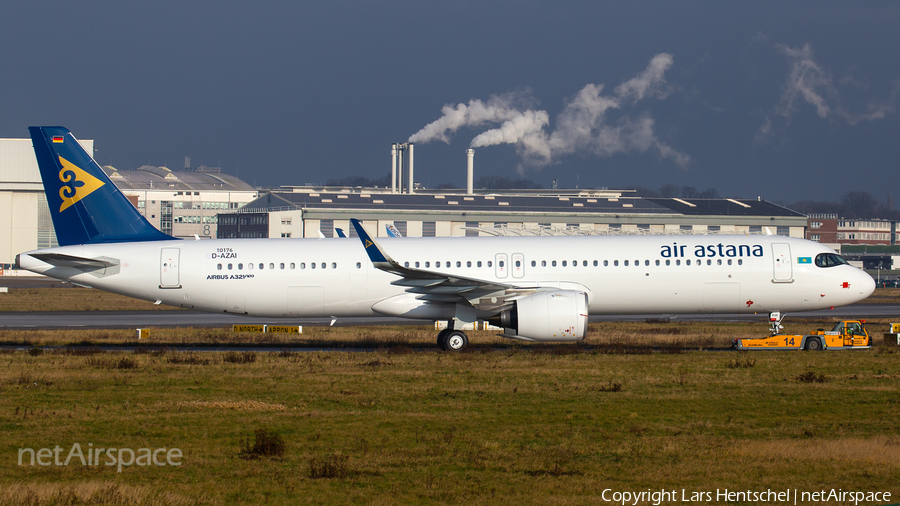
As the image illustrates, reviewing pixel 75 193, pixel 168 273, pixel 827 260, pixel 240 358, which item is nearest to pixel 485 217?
pixel 827 260

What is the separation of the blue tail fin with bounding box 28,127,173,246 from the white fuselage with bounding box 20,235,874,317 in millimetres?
670

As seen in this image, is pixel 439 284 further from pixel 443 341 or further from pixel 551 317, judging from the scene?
pixel 551 317

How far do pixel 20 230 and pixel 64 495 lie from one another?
374 feet

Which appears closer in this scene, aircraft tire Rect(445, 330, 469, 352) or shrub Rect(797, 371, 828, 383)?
shrub Rect(797, 371, 828, 383)

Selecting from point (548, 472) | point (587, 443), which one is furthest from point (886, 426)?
point (548, 472)

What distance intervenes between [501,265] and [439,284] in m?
2.57

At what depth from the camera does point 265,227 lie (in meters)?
113

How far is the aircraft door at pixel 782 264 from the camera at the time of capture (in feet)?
94.3

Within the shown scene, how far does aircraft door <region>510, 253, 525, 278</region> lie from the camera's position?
28.4 metres

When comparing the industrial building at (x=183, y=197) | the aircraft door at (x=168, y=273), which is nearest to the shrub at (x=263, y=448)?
the aircraft door at (x=168, y=273)

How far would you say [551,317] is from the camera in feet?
→ 85.3

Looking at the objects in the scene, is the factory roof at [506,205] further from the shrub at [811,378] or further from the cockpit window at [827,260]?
the shrub at [811,378]

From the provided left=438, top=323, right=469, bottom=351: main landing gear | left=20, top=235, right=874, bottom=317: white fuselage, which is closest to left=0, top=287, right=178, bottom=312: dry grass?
left=20, top=235, right=874, bottom=317: white fuselage

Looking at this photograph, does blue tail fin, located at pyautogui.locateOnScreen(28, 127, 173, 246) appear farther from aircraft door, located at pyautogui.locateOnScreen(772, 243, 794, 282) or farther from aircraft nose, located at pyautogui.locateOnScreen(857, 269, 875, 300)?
aircraft nose, located at pyautogui.locateOnScreen(857, 269, 875, 300)
